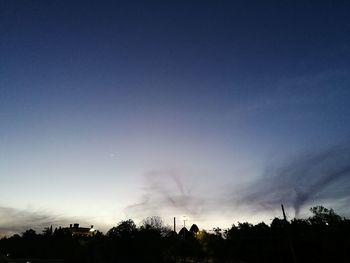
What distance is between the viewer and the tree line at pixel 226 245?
3350cm

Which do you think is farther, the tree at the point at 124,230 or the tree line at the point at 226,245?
the tree at the point at 124,230

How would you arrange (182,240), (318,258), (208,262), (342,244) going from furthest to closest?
1. (182,240)
2. (208,262)
3. (318,258)
4. (342,244)

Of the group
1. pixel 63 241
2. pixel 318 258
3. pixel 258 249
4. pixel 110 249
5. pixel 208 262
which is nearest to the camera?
pixel 318 258

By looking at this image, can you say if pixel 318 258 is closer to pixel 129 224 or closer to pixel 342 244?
pixel 342 244

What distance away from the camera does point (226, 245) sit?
43.2 meters

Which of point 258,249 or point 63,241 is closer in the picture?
point 258,249

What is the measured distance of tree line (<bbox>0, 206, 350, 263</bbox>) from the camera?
Result: 110ft

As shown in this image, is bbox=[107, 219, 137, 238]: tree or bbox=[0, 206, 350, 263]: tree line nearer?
bbox=[0, 206, 350, 263]: tree line

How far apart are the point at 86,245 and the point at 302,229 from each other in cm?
3874

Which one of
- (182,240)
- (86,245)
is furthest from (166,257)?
(86,245)

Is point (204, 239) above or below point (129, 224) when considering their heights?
below

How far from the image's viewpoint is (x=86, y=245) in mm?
60000

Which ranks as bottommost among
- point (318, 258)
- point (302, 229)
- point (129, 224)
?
point (318, 258)

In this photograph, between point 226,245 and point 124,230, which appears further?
point 124,230
